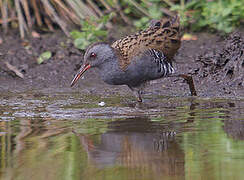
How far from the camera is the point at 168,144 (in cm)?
390

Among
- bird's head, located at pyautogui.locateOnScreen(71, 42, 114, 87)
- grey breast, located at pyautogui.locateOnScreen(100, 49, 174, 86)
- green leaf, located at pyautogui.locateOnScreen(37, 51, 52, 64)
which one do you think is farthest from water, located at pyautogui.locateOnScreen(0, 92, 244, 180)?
green leaf, located at pyautogui.locateOnScreen(37, 51, 52, 64)

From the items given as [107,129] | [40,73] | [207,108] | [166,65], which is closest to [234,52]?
[166,65]

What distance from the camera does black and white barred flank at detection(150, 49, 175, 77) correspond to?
19.8 ft

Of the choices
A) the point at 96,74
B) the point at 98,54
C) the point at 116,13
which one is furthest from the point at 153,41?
the point at 116,13

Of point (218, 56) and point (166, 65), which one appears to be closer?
point (166, 65)

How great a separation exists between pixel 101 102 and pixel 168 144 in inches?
79.6

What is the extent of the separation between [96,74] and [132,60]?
1901 millimetres

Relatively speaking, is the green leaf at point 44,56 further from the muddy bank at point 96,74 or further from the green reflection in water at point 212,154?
the green reflection in water at point 212,154

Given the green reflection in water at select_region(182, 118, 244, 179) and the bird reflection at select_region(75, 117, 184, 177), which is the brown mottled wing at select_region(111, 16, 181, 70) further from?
the green reflection in water at select_region(182, 118, 244, 179)

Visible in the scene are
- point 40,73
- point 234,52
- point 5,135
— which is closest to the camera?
point 5,135

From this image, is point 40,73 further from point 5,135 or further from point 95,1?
point 5,135

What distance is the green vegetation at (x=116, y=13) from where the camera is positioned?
8.44m

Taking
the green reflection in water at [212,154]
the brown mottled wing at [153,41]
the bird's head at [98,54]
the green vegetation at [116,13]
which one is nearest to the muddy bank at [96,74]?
the green vegetation at [116,13]

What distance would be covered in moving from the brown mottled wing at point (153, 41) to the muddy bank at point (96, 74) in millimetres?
557
